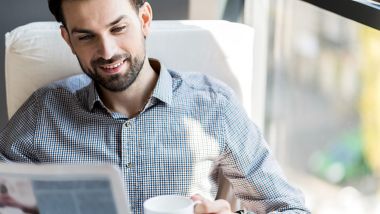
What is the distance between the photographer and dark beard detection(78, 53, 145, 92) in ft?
5.69

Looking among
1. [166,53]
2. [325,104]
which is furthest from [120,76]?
[325,104]

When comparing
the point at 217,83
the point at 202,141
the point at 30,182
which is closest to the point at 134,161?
the point at 202,141

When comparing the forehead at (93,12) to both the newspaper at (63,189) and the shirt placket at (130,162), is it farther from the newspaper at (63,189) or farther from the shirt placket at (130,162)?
the newspaper at (63,189)

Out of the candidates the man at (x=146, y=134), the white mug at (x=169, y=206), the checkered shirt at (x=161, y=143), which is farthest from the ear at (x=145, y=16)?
the white mug at (x=169, y=206)

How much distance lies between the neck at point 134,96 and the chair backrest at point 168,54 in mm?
184

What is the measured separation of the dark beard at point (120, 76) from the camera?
5.69 ft

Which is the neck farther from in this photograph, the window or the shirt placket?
the window

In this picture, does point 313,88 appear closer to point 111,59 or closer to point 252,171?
point 252,171

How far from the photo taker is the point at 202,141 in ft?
5.98

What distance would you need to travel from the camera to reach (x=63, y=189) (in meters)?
1.15

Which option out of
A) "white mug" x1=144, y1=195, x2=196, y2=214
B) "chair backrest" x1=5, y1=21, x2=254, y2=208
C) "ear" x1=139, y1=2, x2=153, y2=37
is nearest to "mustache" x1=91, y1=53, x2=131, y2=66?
"ear" x1=139, y1=2, x2=153, y2=37

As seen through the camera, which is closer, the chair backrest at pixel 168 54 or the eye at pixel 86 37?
the eye at pixel 86 37

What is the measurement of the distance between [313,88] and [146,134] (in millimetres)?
887

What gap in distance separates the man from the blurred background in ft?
1.72
